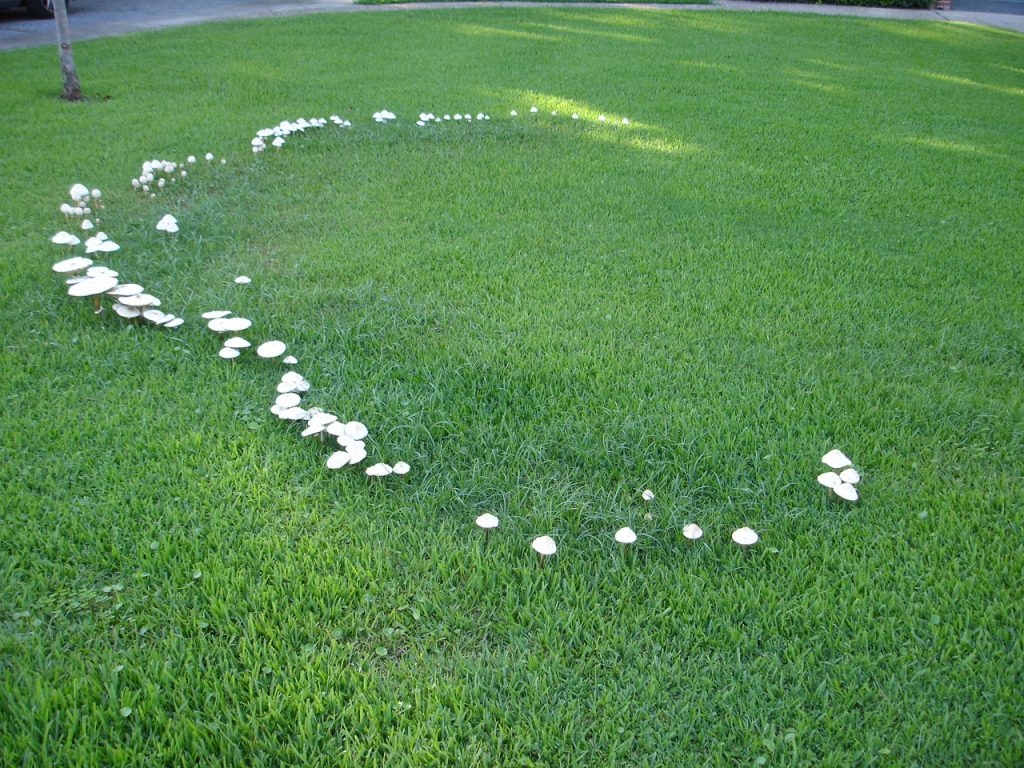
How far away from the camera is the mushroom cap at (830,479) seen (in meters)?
2.53

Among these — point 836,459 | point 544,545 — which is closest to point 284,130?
point 544,545

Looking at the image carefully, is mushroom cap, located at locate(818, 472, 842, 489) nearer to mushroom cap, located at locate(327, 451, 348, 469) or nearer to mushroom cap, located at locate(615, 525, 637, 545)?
mushroom cap, located at locate(615, 525, 637, 545)

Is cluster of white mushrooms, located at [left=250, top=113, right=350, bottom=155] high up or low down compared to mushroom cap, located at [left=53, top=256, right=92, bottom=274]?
up

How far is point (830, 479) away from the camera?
254 cm

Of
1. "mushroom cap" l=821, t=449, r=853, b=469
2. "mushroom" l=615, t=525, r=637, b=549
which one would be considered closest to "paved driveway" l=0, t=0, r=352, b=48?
"mushroom" l=615, t=525, r=637, b=549

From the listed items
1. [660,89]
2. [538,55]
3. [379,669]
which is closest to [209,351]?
[379,669]

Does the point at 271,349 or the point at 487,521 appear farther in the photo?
the point at 271,349

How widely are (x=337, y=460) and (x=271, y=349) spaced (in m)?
0.75

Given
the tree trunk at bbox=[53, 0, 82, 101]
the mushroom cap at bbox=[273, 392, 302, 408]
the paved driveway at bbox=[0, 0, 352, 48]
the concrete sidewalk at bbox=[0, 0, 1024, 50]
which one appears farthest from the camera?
the concrete sidewalk at bbox=[0, 0, 1024, 50]

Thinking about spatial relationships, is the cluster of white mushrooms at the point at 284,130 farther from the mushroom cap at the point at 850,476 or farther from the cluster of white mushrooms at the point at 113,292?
the mushroom cap at the point at 850,476

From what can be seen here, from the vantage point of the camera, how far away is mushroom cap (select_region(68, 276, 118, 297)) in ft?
10.9

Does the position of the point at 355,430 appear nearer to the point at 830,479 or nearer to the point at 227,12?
the point at 830,479

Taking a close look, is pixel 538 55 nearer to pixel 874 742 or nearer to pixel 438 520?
pixel 438 520

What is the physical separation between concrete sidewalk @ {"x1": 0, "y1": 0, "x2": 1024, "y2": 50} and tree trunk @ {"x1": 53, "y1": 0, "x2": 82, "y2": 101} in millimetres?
3371
